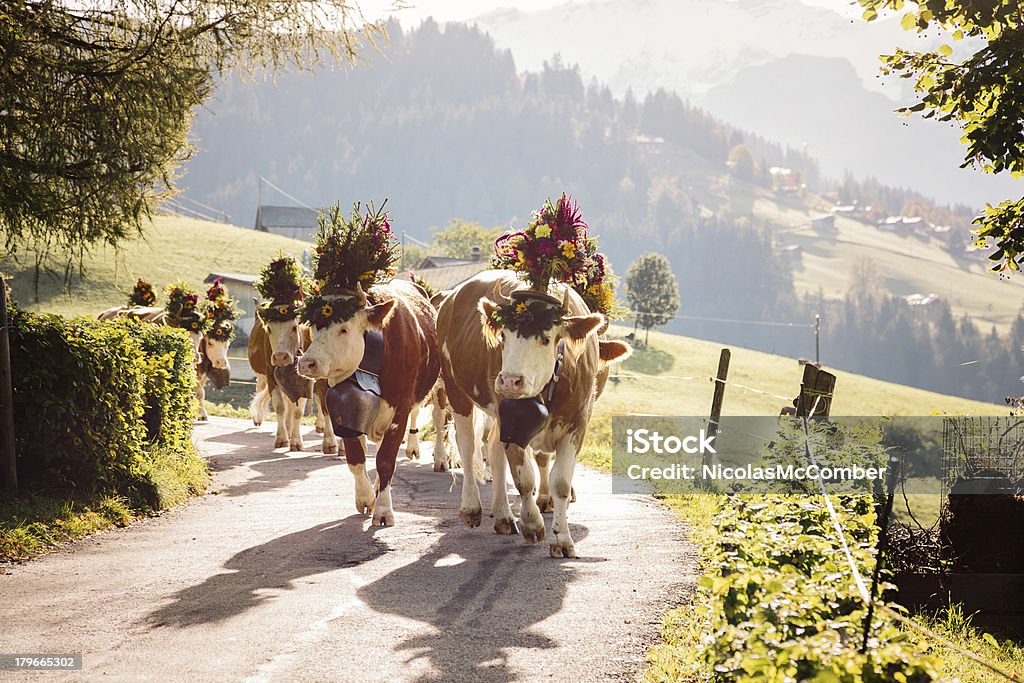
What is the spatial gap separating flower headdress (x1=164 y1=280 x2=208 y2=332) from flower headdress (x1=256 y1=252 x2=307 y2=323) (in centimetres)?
727

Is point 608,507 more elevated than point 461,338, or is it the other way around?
point 461,338

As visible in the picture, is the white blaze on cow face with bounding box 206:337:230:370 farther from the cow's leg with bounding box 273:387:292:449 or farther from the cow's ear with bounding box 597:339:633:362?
the cow's ear with bounding box 597:339:633:362

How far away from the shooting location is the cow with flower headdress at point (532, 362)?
28.0 feet

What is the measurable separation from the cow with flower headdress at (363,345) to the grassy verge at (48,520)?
8.10ft

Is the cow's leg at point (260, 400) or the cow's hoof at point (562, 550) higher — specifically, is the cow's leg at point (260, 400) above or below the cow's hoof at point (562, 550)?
below

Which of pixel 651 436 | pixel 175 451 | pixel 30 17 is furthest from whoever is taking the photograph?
pixel 651 436

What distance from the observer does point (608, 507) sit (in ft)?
40.3

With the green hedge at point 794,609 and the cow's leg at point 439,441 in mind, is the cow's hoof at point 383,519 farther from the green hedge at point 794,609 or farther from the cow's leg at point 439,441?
the cow's leg at point 439,441

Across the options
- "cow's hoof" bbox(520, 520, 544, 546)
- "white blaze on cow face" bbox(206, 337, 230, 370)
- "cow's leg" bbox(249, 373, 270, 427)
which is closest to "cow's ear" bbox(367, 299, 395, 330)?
"cow's hoof" bbox(520, 520, 544, 546)

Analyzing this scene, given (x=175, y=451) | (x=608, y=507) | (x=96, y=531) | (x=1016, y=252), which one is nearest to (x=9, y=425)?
(x=96, y=531)

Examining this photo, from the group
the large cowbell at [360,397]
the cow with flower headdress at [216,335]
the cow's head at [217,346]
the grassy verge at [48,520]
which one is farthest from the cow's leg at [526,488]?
the cow's head at [217,346]

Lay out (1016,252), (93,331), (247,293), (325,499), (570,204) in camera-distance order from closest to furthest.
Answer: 1. (1016,252)
2. (570,204)
3. (93,331)
4. (325,499)
5. (247,293)

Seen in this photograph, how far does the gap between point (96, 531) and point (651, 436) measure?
15290 millimetres

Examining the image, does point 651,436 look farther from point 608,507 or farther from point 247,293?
point 247,293
